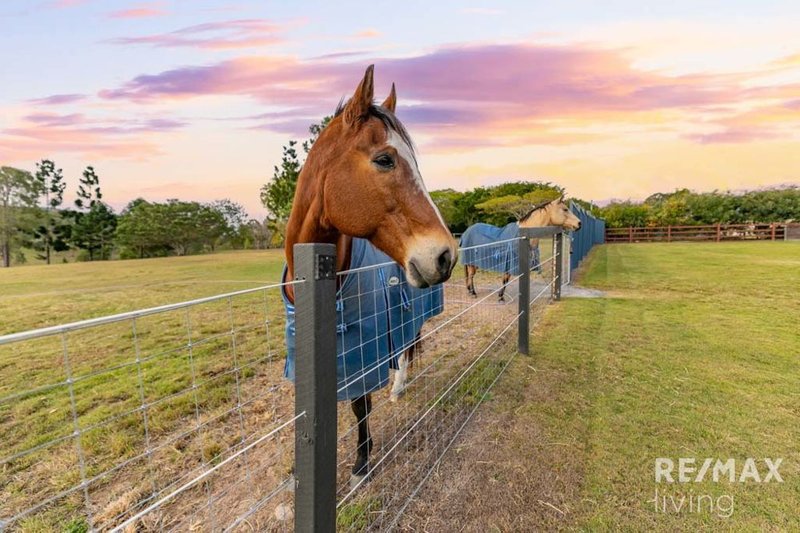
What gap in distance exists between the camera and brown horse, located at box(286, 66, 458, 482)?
64.7 inches

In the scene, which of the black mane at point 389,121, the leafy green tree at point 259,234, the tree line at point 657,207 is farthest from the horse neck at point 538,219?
the leafy green tree at point 259,234

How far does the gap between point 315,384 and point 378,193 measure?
818 millimetres

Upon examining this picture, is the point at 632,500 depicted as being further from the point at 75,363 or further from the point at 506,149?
the point at 506,149

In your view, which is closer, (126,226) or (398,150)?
(398,150)

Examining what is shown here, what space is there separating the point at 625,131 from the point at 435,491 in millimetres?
20304

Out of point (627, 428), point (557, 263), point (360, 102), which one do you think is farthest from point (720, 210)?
point (360, 102)

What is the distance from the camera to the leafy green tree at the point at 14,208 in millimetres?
32312

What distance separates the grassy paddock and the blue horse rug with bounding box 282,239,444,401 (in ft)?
2.36

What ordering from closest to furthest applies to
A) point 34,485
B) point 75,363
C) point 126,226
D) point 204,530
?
1. point 204,530
2. point 34,485
3. point 75,363
4. point 126,226

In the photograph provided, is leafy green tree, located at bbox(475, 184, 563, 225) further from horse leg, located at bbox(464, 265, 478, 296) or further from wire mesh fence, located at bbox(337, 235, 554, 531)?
wire mesh fence, located at bbox(337, 235, 554, 531)

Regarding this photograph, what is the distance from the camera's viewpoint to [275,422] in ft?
9.72

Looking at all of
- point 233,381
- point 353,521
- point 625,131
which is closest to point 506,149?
point 625,131

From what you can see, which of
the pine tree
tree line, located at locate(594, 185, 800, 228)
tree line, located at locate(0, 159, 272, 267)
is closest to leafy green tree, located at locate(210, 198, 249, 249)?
tree line, located at locate(0, 159, 272, 267)

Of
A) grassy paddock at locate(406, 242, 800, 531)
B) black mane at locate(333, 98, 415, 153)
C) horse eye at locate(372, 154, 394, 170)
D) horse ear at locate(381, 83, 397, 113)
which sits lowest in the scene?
grassy paddock at locate(406, 242, 800, 531)
